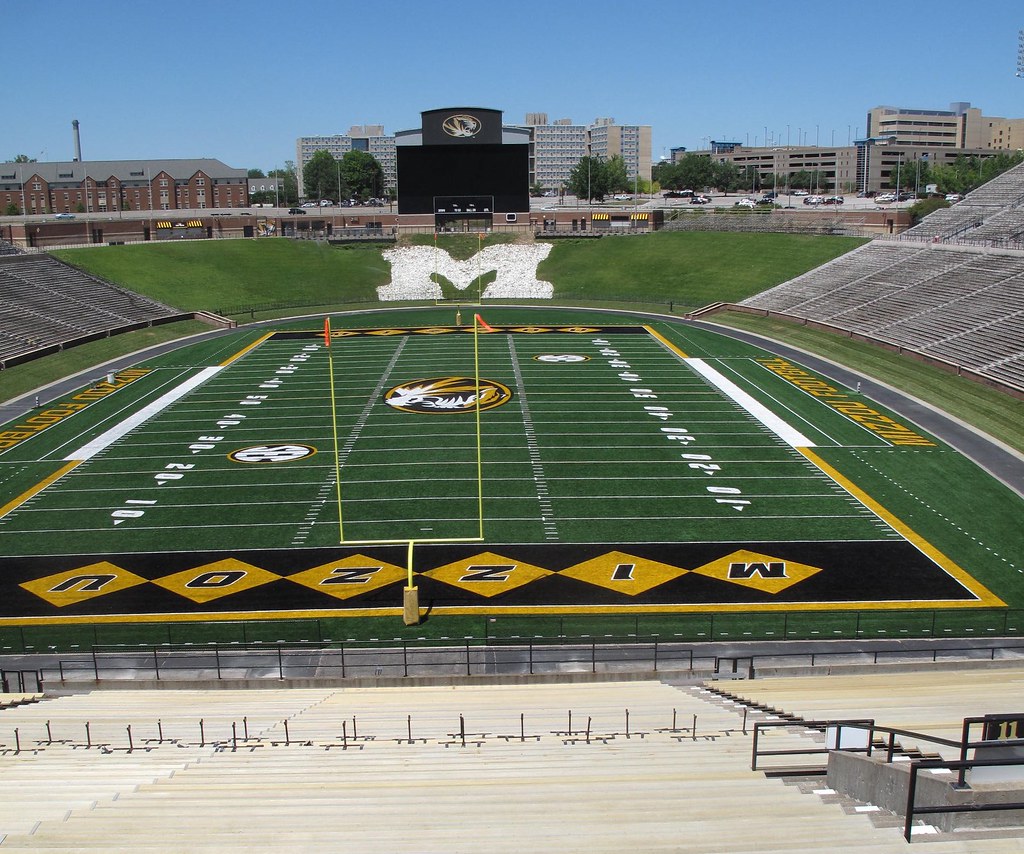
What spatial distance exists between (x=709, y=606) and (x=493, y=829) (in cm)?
1222

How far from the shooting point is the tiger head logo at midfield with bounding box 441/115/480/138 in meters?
69.4

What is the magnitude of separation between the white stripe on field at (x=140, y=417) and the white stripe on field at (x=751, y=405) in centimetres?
2020

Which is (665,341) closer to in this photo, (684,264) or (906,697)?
(684,264)

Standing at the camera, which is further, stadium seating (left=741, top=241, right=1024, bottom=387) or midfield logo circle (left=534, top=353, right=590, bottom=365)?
midfield logo circle (left=534, top=353, right=590, bottom=365)

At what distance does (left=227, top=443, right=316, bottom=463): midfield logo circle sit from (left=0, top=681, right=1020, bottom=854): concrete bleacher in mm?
14745

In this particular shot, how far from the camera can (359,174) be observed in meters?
129

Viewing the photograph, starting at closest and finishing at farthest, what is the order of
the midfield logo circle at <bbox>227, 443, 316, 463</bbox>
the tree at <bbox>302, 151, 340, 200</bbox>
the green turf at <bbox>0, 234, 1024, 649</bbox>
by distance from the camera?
the green turf at <bbox>0, 234, 1024, 649</bbox>
the midfield logo circle at <bbox>227, 443, 316, 463</bbox>
the tree at <bbox>302, 151, 340, 200</bbox>

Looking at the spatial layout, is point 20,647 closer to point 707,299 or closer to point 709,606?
point 709,606

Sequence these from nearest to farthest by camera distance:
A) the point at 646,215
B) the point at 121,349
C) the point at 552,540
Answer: the point at 552,540, the point at 121,349, the point at 646,215

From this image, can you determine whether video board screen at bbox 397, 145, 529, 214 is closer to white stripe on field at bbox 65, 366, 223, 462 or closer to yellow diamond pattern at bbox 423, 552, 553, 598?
white stripe on field at bbox 65, 366, 223, 462

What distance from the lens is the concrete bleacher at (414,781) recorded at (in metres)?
7.55

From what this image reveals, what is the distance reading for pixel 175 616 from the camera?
19172mm

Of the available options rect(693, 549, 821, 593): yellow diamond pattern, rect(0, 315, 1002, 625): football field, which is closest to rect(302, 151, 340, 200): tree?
rect(0, 315, 1002, 625): football field

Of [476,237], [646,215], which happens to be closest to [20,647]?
Answer: [476,237]
